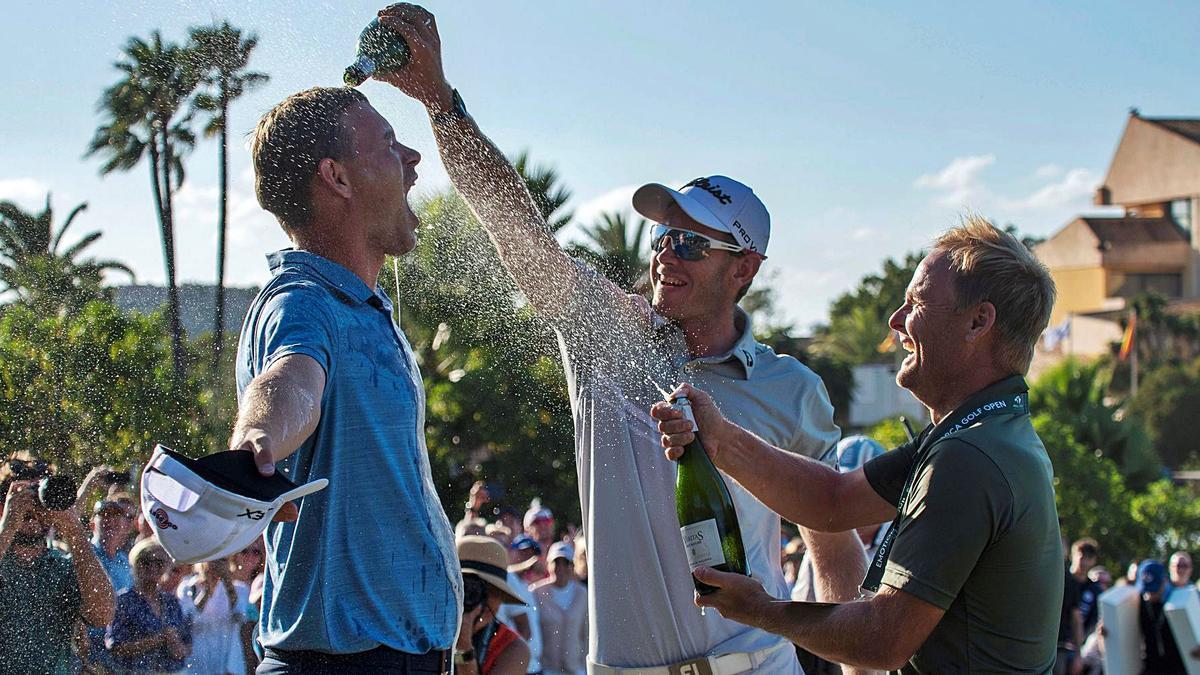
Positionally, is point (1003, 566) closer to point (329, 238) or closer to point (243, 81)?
point (329, 238)

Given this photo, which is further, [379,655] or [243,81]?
[243,81]

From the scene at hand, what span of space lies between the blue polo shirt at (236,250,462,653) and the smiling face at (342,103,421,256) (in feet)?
0.79

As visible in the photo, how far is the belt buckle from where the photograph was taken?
3.56m

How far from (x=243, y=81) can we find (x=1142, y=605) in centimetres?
908

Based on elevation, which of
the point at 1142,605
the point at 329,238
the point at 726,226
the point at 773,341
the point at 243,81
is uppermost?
the point at 773,341

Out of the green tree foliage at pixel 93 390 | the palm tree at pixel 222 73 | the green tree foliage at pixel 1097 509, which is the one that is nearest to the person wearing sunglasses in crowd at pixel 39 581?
the green tree foliage at pixel 93 390

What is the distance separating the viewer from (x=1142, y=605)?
1072 centimetres

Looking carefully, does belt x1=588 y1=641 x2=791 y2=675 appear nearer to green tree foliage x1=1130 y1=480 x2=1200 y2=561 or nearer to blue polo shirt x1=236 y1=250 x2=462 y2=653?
blue polo shirt x1=236 y1=250 x2=462 y2=653

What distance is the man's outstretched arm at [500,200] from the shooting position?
12.3 feet

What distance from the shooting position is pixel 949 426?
2.86 meters

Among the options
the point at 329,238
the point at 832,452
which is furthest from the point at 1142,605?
the point at 329,238

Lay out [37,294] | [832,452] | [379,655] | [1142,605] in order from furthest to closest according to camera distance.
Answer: [1142,605]
[37,294]
[832,452]
[379,655]

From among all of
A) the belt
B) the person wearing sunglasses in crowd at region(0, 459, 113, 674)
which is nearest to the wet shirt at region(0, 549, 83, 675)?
the person wearing sunglasses in crowd at region(0, 459, 113, 674)

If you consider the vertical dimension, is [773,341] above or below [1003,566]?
above
